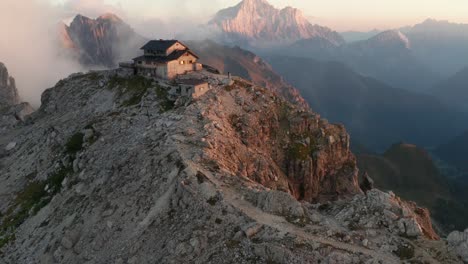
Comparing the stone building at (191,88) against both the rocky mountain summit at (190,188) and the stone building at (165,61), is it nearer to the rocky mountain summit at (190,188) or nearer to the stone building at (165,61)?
the rocky mountain summit at (190,188)

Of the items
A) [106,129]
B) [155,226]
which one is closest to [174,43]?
[106,129]

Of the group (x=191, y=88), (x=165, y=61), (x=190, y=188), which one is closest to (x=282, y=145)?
(x=191, y=88)

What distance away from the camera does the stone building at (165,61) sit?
10788 cm

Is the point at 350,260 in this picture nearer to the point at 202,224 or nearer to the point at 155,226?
the point at 202,224

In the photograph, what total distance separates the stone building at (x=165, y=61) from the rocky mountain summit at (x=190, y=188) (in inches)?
164

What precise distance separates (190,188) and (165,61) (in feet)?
196

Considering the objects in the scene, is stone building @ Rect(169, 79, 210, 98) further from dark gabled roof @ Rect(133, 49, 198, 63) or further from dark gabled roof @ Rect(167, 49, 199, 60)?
dark gabled roof @ Rect(167, 49, 199, 60)

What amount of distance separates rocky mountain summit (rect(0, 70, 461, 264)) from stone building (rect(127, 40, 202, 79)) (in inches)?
164

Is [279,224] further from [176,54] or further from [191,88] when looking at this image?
[176,54]

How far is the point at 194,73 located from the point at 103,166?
1811 inches

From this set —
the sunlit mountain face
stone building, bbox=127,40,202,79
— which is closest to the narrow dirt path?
the sunlit mountain face

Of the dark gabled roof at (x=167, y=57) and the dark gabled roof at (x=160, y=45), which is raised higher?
the dark gabled roof at (x=160, y=45)

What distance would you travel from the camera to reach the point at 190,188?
5544 centimetres

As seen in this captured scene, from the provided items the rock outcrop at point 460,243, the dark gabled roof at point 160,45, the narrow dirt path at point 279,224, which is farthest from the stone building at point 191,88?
the rock outcrop at point 460,243
